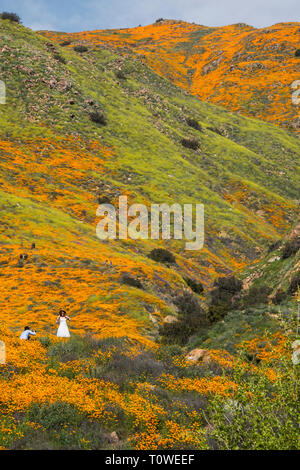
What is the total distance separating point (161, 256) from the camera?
99.0ft

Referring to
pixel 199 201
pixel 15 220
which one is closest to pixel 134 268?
pixel 15 220

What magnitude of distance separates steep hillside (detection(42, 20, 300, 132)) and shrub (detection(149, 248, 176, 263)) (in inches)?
2478

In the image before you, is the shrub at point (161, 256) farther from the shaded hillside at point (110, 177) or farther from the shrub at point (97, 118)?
the shrub at point (97, 118)

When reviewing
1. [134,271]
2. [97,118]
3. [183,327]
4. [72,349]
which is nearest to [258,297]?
[183,327]

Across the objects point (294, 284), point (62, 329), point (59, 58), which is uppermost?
point (59, 58)

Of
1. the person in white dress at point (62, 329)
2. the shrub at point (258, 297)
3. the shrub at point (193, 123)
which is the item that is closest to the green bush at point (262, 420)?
the person in white dress at point (62, 329)

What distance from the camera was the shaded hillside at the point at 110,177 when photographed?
21328mm

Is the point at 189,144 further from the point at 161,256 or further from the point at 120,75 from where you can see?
the point at 161,256

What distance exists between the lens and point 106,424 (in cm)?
845

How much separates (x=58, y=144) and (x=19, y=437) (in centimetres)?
3863

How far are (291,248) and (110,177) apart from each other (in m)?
24.1

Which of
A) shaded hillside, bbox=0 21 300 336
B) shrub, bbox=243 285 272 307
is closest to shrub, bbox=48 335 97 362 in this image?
shaded hillside, bbox=0 21 300 336

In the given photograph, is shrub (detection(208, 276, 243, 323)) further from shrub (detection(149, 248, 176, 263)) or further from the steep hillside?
the steep hillside

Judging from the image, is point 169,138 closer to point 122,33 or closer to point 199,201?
point 199,201
